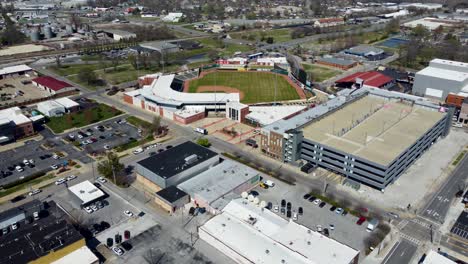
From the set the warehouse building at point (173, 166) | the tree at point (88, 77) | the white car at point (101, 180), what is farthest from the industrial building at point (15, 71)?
the warehouse building at point (173, 166)

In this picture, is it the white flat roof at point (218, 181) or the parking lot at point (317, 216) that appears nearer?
the parking lot at point (317, 216)

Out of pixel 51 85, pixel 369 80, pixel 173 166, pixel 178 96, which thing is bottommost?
pixel 173 166

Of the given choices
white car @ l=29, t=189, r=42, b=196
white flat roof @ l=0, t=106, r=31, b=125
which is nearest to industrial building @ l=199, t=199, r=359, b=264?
white car @ l=29, t=189, r=42, b=196

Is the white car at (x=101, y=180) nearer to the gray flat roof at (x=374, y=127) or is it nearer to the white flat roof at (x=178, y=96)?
the white flat roof at (x=178, y=96)

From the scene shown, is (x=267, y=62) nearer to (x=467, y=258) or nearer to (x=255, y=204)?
(x=255, y=204)

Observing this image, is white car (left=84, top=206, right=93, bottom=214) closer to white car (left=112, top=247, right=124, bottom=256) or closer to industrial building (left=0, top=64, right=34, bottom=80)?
→ white car (left=112, top=247, right=124, bottom=256)

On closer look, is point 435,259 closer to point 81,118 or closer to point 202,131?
point 202,131

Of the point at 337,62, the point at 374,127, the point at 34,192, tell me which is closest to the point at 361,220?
the point at 374,127
